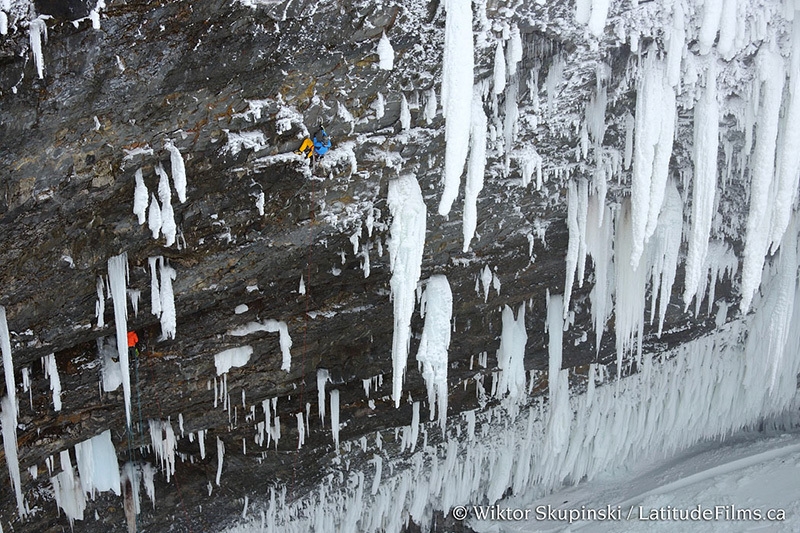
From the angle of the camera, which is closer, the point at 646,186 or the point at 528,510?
the point at 646,186

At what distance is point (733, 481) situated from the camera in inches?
385

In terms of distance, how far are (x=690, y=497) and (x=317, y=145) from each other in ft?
25.0

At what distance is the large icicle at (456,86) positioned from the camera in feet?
14.9

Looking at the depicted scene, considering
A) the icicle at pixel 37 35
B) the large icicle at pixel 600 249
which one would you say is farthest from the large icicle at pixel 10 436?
the large icicle at pixel 600 249

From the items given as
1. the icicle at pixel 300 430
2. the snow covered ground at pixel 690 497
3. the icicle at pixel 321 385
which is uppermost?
the icicle at pixel 321 385

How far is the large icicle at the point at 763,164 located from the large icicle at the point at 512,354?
2.74 meters

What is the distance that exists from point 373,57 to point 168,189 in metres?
1.78

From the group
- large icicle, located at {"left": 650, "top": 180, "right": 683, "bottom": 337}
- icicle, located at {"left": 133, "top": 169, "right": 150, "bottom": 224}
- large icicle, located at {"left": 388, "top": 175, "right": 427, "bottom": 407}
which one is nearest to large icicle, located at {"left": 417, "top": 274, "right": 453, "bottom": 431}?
large icicle, located at {"left": 388, "top": 175, "right": 427, "bottom": 407}

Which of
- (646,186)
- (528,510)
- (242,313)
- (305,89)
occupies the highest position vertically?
(305,89)

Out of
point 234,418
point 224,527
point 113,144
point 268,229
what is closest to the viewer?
point 113,144

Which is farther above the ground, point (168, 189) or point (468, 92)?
point (468, 92)

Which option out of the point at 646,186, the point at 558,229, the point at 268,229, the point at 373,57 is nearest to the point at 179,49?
the point at 373,57

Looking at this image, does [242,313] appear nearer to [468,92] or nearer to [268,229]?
[268,229]

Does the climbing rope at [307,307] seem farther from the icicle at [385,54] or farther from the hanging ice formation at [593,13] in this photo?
the hanging ice formation at [593,13]
